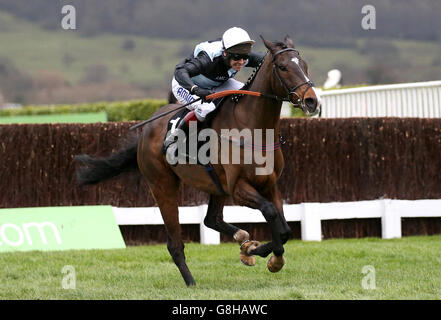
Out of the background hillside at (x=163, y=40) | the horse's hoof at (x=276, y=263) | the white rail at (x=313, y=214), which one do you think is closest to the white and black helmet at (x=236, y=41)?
the horse's hoof at (x=276, y=263)

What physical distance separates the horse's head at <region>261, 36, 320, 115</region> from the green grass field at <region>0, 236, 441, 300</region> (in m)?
1.43

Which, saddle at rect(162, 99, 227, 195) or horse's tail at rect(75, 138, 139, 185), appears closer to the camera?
saddle at rect(162, 99, 227, 195)

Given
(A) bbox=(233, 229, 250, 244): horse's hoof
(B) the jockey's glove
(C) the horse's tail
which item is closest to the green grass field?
(A) bbox=(233, 229, 250, 244): horse's hoof

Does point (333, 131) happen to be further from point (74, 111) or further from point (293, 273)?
point (74, 111)

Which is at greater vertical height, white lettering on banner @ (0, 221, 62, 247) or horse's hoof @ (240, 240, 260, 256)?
horse's hoof @ (240, 240, 260, 256)

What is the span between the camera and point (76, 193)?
9688mm

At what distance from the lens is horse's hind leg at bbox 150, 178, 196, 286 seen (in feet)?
22.3

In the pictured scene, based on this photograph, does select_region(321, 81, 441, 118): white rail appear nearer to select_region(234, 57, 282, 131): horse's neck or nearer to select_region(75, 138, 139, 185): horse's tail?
select_region(75, 138, 139, 185): horse's tail

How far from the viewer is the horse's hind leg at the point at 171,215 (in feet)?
22.3

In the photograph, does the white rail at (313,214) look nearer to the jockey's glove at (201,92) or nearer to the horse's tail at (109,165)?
the horse's tail at (109,165)

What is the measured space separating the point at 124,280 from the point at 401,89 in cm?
693
